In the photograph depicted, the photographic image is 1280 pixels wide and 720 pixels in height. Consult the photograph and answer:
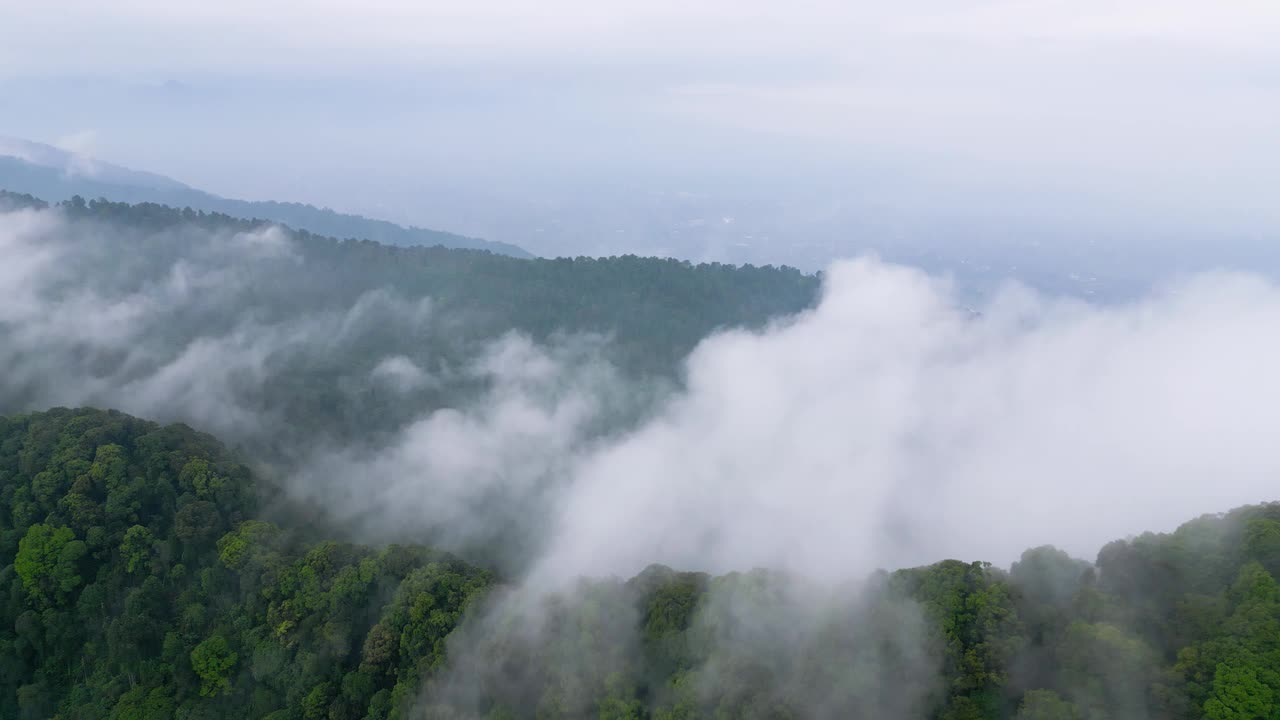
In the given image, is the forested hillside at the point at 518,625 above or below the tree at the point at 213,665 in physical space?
above

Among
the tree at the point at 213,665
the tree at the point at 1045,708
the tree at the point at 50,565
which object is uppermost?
the tree at the point at 1045,708

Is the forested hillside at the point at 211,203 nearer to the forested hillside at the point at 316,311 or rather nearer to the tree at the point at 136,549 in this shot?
the forested hillside at the point at 316,311

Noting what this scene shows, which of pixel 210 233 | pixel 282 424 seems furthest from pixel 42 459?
pixel 210 233

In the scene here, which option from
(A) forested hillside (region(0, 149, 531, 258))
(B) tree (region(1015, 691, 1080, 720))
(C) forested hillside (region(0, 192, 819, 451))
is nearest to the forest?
(B) tree (region(1015, 691, 1080, 720))

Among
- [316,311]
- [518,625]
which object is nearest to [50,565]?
[518,625]

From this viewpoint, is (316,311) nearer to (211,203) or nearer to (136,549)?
(136,549)

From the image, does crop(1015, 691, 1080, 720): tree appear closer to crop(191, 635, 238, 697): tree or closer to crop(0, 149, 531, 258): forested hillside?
crop(191, 635, 238, 697): tree

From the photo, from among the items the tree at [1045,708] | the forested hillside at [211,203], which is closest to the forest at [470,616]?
the tree at [1045,708]
